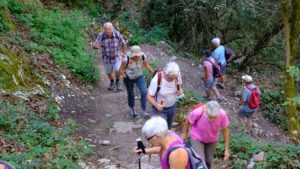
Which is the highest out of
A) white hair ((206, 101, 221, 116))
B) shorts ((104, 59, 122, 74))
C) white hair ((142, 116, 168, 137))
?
white hair ((142, 116, 168, 137))

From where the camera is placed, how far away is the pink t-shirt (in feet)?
16.4

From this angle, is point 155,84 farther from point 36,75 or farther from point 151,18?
point 151,18

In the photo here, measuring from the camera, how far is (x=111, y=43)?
9.34 metres

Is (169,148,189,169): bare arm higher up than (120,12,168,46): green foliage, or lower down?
lower down

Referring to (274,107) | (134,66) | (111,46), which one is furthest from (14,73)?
(274,107)

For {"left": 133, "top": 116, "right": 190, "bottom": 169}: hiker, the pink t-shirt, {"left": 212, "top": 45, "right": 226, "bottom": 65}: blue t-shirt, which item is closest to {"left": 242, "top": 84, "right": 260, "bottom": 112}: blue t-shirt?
{"left": 212, "top": 45, "right": 226, "bottom": 65}: blue t-shirt

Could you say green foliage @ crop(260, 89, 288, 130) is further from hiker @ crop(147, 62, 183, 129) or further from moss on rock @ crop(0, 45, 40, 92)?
moss on rock @ crop(0, 45, 40, 92)

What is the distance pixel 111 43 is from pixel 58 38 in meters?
2.88

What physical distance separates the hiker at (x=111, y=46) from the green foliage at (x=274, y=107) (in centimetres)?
474

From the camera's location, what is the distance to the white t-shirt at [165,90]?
599cm

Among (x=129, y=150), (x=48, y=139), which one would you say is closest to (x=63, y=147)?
(x=48, y=139)

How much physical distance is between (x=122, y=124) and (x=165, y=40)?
8056 mm

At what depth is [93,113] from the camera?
8.60 meters

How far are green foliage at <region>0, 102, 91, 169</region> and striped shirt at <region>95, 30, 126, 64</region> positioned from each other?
115 inches
